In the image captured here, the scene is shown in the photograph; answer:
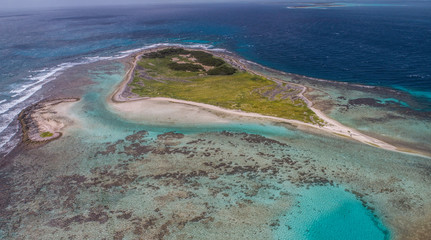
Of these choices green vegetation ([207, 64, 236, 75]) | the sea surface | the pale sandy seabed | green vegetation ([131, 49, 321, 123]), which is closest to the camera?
the pale sandy seabed

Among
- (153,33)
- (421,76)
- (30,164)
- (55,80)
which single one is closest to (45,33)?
(153,33)

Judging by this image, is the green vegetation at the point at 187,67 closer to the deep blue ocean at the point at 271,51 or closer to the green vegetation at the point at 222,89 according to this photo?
the green vegetation at the point at 222,89

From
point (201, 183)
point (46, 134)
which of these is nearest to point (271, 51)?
point (201, 183)

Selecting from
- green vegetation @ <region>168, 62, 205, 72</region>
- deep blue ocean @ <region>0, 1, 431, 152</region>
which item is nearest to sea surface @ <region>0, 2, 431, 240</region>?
deep blue ocean @ <region>0, 1, 431, 152</region>

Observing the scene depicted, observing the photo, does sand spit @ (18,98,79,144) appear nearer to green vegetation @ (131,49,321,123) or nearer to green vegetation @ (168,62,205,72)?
green vegetation @ (131,49,321,123)

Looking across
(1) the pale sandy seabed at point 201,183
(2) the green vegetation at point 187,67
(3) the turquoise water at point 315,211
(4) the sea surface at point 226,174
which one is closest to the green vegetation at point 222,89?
(2) the green vegetation at point 187,67

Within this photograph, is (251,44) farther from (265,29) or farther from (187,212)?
(187,212)
